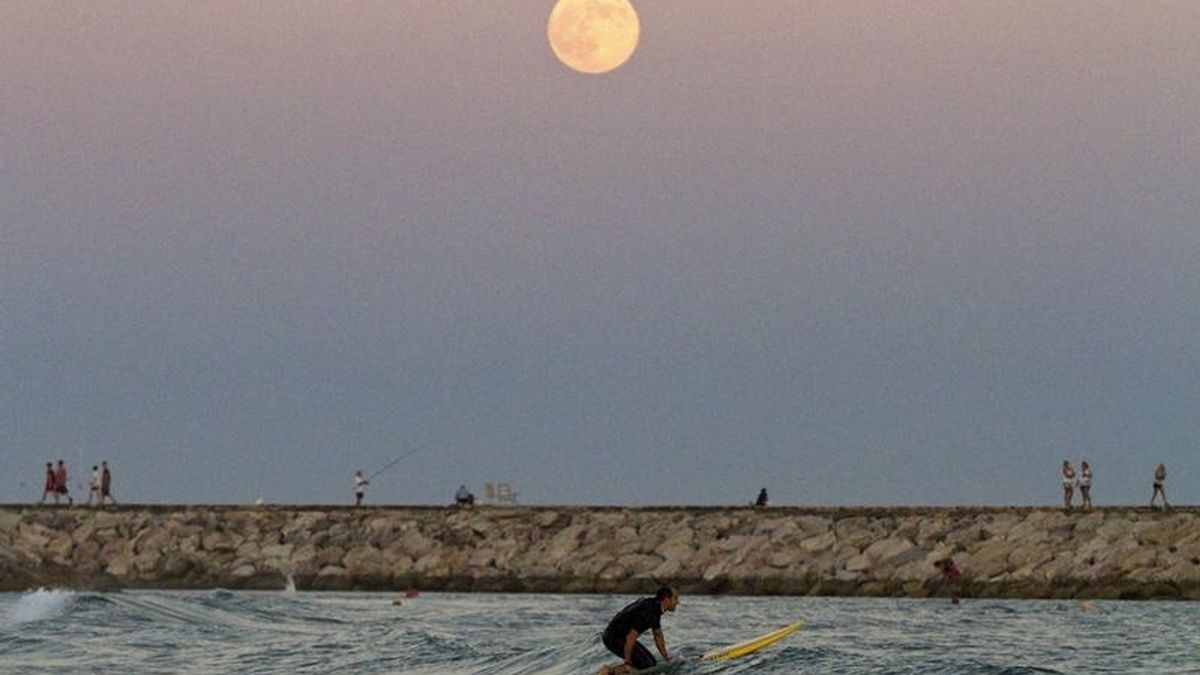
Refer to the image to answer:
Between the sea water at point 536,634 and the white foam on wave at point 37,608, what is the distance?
0.06 metres

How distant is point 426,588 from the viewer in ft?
206

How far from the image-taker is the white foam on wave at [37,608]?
1801 inches

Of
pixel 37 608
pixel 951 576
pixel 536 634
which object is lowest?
pixel 536 634

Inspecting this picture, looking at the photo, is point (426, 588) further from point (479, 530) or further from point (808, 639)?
point (808, 639)

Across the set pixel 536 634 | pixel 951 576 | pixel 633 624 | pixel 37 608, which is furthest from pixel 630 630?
pixel 951 576

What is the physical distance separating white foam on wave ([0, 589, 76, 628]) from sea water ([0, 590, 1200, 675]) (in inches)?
2.3

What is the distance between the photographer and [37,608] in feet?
157

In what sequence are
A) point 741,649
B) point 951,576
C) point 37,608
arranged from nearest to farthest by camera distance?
point 741,649, point 37,608, point 951,576

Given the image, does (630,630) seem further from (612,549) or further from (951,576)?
(612,549)

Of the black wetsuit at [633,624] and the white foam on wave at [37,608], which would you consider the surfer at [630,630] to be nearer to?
the black wetsuit at [633,624]

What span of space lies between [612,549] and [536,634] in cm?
2084

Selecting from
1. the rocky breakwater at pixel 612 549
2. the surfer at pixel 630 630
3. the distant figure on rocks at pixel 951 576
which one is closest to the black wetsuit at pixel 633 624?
the surfer at pixel 630 630

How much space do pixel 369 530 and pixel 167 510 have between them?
240 inches

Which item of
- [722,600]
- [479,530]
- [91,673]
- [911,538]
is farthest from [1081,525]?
[91,673]
